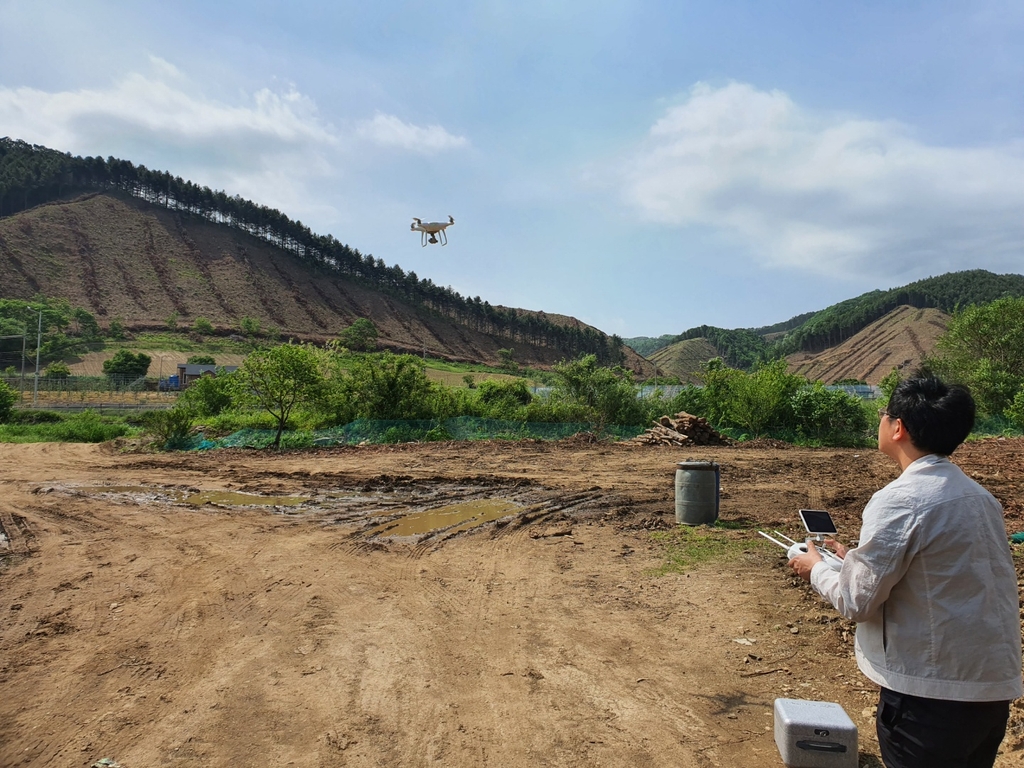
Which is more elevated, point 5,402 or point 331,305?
point 331,305

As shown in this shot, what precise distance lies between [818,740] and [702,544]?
491 cm

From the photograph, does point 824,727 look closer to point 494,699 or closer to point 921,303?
point 494,699

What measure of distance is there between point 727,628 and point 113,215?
119246 mm

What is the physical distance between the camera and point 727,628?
510 centimetres

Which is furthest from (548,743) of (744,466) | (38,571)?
(744,466)

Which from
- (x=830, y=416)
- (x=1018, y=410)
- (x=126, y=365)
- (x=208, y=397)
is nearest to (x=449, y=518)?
(x=830, y=416)

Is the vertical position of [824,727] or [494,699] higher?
[824,727]

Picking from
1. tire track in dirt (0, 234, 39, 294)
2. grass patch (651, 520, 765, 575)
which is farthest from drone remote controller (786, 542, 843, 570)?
tire track in dirt (0, 234, 39, 294)

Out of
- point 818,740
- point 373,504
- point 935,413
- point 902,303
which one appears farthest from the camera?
point 902,303

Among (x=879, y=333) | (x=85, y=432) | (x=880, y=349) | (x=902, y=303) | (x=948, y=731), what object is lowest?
(x=85, y=432)

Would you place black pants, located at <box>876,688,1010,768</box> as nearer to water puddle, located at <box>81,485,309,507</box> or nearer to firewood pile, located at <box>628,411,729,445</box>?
water puddle, located at <box>81,485,309,507</box>

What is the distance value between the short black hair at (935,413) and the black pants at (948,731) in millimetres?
760

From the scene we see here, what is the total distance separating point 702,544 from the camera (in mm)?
7855

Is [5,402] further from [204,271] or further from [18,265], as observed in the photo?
[204,271]
